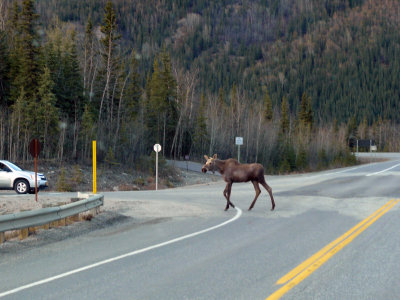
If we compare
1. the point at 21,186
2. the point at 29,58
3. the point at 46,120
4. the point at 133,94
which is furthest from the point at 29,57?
the point at 133,94

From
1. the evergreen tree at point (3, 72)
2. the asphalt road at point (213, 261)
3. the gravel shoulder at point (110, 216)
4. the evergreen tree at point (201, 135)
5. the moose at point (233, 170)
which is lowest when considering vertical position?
the gravel shoulder at point (110, 216)

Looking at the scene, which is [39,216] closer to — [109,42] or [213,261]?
[213,261]

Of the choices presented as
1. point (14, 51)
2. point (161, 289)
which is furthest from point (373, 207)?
point (14, 51)

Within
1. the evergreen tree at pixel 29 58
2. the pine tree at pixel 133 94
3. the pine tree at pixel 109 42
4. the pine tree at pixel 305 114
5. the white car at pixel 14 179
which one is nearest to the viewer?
the white car at pixel 14 179

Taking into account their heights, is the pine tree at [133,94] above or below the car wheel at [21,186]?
above

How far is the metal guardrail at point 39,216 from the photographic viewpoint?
9.07 m

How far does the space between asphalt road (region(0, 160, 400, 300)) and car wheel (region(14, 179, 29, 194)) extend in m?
12.5

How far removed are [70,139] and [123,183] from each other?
8.76 metres

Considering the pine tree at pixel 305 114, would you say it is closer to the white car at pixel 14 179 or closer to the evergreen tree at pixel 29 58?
the evergreen tree at pixel 29 58

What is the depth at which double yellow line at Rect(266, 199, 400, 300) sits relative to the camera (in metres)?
6.05

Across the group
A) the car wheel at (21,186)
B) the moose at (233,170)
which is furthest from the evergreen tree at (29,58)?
the moose at (233,170)

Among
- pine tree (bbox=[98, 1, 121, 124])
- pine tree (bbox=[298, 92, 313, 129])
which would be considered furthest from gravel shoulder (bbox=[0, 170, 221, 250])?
pine tree (bbox=[298, 92, 313, 129])

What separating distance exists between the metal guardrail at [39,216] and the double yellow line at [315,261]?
5.57 meters

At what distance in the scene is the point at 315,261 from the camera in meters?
7.52
